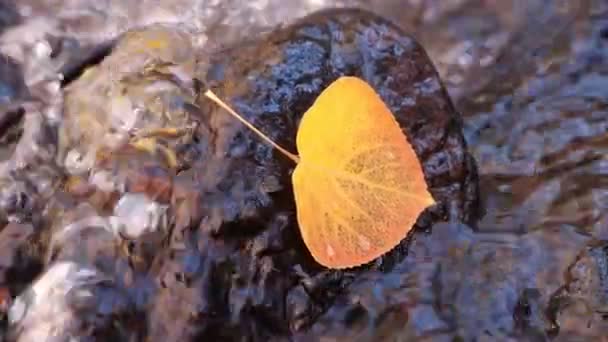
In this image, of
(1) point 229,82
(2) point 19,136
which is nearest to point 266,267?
(1) point 229,82

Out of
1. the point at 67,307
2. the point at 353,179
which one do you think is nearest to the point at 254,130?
the point at 353,179

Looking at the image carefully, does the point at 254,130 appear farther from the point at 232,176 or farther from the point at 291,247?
the point at 291,247

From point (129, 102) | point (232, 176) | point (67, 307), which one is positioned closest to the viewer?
point (67, 307)

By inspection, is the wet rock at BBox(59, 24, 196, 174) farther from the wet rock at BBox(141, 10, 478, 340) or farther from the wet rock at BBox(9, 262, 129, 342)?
the wet rock at BBox(9, 262, 129, 342)

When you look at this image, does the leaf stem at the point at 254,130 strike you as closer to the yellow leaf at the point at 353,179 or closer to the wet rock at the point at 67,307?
the yellow leaf at the point at 353,179

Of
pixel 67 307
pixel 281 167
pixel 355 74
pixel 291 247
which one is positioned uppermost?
pixel 355 74

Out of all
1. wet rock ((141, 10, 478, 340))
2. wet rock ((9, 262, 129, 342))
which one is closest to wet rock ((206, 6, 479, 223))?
wet rock ((141, 10, 478, 340))

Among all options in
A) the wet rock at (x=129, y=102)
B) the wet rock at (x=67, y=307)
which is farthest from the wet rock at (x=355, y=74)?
the wet rock at (x=67, y=307)

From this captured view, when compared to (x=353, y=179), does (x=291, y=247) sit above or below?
below
